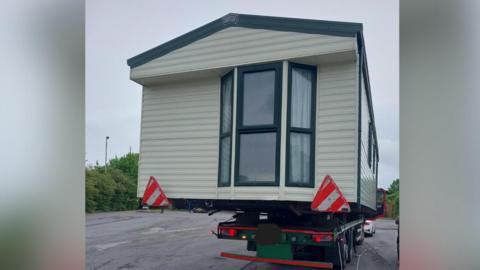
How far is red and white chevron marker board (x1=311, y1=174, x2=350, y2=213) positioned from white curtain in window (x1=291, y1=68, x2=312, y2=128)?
0.71 metres

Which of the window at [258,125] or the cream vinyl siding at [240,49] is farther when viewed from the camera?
the window at [258,125]

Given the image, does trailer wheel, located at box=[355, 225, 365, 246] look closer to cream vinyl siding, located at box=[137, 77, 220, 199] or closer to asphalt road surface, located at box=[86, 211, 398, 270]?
asphalt road surface, located at box=[86, 211, 398, 270]

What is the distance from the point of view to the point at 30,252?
265cm

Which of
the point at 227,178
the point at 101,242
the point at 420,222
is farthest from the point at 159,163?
the point at 101,242

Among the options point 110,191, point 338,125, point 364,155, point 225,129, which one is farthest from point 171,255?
point 110,191

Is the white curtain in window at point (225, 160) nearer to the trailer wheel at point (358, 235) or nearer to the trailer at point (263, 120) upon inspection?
the trailer at point (263, 120)

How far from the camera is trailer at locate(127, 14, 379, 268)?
15.4 ft

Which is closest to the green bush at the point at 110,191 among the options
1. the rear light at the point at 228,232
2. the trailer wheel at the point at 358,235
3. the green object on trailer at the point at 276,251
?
the trailer wheel at the point at 358,235

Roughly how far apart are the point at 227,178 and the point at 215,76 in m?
1.35

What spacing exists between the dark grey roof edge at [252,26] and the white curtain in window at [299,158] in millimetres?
1227

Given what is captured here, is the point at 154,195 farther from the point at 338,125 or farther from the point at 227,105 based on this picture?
the point at 338,125

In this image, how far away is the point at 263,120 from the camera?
485 cm

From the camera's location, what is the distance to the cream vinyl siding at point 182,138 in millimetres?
5359

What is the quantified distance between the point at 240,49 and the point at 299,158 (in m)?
1.51
